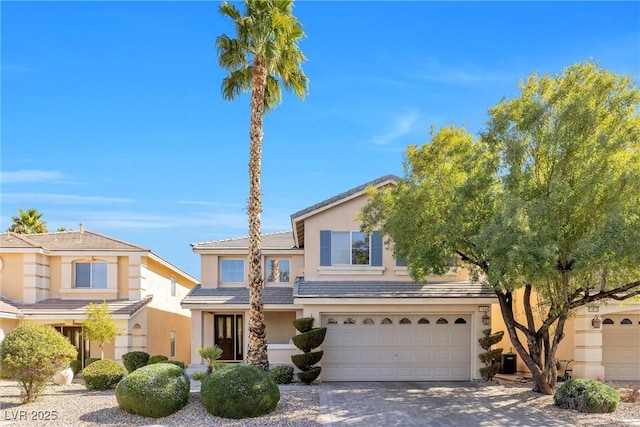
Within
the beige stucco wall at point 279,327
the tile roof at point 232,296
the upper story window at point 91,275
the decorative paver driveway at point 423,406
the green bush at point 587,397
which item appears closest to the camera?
the decorative paver driveway at point 423,406

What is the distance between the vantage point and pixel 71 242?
82.1 ft

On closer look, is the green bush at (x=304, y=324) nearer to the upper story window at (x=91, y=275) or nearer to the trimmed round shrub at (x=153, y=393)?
the trimmed round shrub at (x=153, y=393)

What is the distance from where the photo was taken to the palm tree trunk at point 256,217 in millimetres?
17797

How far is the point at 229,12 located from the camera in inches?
703

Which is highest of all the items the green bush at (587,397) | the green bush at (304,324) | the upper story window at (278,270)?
the upper story window at (278,270)

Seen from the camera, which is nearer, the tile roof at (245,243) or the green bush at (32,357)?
the green bush at (32,357)

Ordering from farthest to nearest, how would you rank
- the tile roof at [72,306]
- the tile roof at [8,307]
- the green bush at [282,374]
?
the tile roof at [72,306], the tile roof at [8,307], the green bush at [282,374]

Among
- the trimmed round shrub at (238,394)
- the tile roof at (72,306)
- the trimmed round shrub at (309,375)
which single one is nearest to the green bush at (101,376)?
the tile roof at (72,306)

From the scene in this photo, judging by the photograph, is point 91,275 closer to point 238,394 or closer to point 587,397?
point 238,394

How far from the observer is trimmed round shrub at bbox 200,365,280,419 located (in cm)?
1316

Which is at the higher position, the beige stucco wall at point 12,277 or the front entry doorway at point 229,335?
the beige stucco wall at point 12,277

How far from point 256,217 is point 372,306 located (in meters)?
5.35

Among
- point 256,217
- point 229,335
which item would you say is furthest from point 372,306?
point 229,335

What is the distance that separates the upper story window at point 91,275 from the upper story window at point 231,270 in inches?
206
